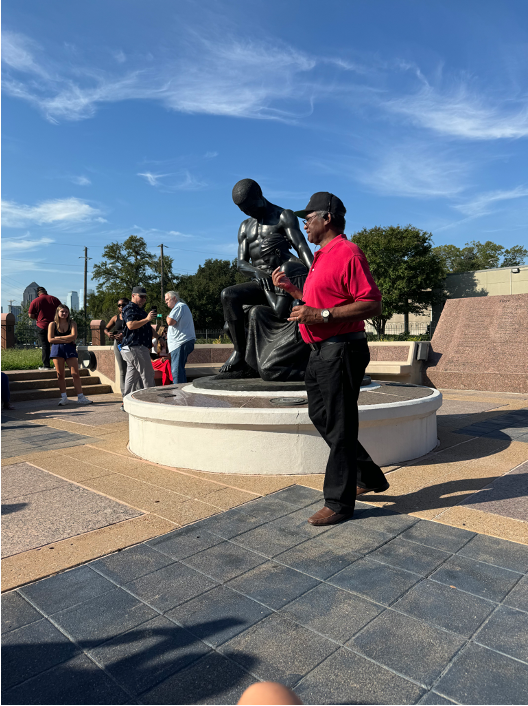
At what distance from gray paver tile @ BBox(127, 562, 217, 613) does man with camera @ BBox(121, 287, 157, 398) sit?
5058mm

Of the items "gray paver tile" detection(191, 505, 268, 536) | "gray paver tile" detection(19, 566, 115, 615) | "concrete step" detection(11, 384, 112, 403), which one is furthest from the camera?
"concrete step" detection(11, 384, 112, 403)

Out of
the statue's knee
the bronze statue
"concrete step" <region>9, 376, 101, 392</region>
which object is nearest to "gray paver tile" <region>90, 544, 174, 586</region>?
the bronze statue

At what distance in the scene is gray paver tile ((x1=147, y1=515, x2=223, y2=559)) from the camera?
2779 mm

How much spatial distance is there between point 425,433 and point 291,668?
12.0 ft

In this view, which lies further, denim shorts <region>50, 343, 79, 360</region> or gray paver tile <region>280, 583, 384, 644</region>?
denim shorts <region>50, 343, 79, 360</region>

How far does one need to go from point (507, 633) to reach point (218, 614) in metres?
1.16

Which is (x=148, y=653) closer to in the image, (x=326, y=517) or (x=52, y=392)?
(x=326, y=517)

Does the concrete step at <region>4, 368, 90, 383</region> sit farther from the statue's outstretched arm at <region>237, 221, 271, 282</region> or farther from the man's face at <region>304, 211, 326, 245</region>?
the man's face at <region>304, 211, 326, 245</region>

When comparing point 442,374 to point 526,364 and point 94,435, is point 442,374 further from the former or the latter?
point 94,435

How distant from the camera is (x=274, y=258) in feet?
21.2

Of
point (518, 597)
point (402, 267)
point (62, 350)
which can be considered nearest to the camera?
point (518, 597)

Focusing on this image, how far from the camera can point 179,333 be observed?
7949 millimetres

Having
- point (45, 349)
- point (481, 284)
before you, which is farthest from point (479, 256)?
point (45, 349)

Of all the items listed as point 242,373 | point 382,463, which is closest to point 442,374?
point 242,373
